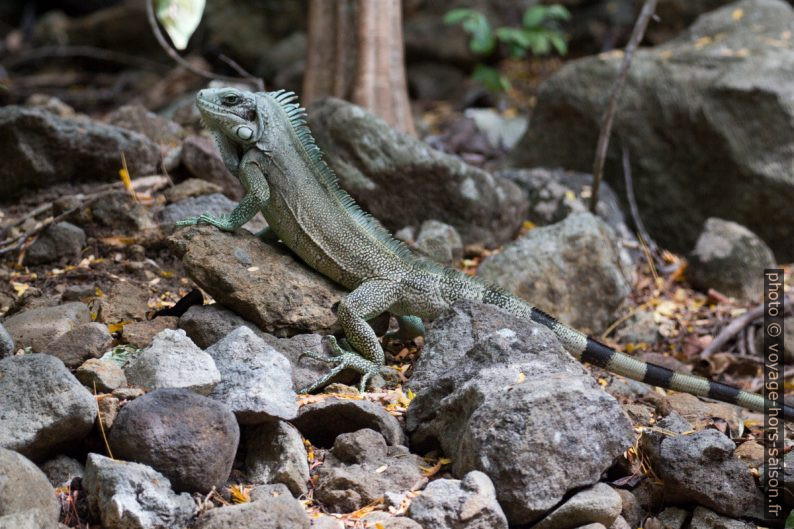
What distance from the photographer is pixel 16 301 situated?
560cm

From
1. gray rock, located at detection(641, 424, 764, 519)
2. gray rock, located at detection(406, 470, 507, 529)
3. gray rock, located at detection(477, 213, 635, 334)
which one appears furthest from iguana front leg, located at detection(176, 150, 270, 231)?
gray rock, located at detection(641, 424, 764, 519)

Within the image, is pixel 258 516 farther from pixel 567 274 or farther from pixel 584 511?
pixel 567 274

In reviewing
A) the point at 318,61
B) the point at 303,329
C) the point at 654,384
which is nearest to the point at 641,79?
the point at 318,61

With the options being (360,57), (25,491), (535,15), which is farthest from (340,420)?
(535,15)

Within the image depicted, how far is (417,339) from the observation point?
19.9ft

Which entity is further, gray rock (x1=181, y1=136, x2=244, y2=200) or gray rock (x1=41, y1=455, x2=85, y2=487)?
gray rock (x1=181, y1=136, x2=244, y2=200)

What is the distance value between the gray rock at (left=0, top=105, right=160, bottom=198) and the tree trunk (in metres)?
2.66

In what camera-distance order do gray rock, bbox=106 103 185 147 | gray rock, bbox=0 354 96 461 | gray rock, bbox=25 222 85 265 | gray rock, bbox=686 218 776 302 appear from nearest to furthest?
gray rock, bbox=0 354 96 461, gray rock, bbox=25 222 85 265, gray rock, bbox=686 218 776 302, gray rock, bbox=106 103 185 147

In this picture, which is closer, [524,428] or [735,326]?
[524,428]

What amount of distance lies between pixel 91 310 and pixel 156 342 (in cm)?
132

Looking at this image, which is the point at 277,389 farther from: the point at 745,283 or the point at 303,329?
the point at 745,283

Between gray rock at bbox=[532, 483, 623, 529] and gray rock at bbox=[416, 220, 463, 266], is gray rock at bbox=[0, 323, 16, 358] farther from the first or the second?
gray rock at bbox=[416, 220, 463, 266]

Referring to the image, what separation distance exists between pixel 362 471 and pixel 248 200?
2188 millimetres

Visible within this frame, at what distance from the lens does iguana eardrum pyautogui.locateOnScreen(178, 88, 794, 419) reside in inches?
217
